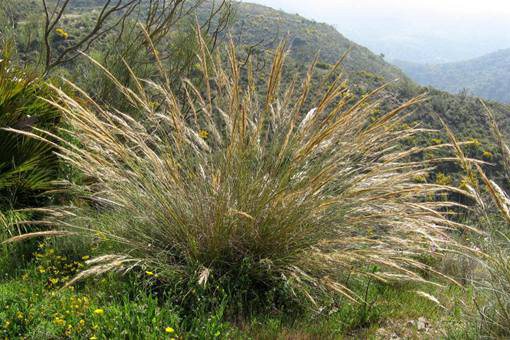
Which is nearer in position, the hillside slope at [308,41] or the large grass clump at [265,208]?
the large grass clump at [265,208]

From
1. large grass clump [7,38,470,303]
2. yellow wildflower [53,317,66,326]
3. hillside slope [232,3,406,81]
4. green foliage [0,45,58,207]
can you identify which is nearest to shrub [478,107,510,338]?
large grass clump [7,38,470,303]

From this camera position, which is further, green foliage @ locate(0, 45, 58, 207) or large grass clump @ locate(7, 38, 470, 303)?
green foliage @ locate(0, 45, 58, 207)

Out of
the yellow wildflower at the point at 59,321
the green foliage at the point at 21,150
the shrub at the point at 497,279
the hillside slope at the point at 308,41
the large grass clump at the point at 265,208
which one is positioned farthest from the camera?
the hillside slope at the point at 308,41

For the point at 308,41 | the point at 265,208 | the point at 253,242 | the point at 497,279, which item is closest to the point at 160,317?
the point at 253,242

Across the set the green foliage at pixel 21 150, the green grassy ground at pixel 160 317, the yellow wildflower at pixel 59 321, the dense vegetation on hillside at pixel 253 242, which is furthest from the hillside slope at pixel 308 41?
the yellow wildflower at pixel 59 321

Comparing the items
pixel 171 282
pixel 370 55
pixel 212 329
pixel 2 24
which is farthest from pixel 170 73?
pixel 370 55

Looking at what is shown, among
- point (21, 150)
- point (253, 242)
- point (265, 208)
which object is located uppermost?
point (265, 208)

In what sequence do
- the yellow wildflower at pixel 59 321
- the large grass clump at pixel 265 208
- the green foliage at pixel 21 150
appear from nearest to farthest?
the yellow wildflower at pixel 59 321, the large grass clump at pixel 265 208, the green foliage at pixel 21 150

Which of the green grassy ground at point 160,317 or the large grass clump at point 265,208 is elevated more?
the large grass clump at point 265,208

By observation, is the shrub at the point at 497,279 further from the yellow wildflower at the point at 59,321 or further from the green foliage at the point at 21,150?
the green foliage at the point at 21,150

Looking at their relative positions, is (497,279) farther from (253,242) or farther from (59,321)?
(59,321)

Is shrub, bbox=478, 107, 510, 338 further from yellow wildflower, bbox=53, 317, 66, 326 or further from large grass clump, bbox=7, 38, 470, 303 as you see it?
yellow wildflower, bbox=53, 317, 66, 326

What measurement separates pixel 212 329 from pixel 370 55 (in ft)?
145

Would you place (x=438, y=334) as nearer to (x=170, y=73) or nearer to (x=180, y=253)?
(x=180, y=253)
